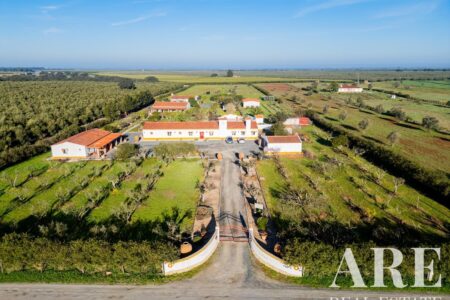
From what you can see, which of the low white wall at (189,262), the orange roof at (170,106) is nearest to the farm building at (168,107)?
the orange roof at (170,106)

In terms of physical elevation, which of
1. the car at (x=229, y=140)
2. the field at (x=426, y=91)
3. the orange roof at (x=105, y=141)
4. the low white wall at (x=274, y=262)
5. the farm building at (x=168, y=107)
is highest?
the field at (x=426, y=91)

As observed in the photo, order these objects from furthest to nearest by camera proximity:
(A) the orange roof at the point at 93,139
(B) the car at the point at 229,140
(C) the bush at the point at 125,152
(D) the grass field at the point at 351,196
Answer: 1. (B) the car at the point at 229,140
2. (A) the orange roof at the point at 93,139
3. (C) the bush at the point at 125,152
4. (D) the grass field at the point at 351,196

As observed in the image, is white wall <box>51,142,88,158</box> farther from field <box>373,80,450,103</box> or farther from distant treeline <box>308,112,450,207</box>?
field <box>373,80,450,103</box>

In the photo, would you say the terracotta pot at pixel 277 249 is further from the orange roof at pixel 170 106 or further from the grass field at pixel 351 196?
the orange roof at pixel 170 106

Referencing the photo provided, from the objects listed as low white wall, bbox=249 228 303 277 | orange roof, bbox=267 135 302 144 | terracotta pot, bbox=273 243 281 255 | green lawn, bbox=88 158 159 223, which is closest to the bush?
green lawn, bbox=88 158 159 223

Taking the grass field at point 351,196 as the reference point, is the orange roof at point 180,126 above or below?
above

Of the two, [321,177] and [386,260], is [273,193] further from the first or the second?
[386,260]
